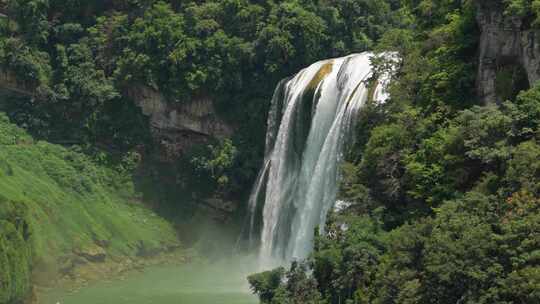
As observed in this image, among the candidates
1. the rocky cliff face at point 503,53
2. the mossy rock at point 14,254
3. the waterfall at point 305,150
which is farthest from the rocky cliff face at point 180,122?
the rocky cliff face at point 503,53

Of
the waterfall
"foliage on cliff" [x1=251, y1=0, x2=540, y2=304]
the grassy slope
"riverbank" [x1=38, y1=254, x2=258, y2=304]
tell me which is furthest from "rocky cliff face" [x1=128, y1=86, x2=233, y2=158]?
"foliage on cliff" [x1=251, y1=0, x2=540, y2=304]

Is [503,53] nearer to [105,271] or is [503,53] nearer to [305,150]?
[305,150]

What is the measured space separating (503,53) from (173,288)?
2018cm

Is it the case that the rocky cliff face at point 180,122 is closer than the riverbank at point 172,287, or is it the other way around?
the riverbank at point 172,287

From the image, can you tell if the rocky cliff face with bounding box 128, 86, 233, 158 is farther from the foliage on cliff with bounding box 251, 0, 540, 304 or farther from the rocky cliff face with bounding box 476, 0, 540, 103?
the rocky cliff face with bounding box 476, 0, 540, 103

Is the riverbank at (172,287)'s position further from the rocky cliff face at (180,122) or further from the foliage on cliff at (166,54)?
the rocky cliff face at (180,122)

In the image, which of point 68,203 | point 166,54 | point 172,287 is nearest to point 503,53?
point 172,287

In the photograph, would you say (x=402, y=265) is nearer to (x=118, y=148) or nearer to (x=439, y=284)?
(x=439, y=284)

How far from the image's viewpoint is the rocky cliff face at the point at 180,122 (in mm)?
60438

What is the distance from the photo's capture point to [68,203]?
183 ft

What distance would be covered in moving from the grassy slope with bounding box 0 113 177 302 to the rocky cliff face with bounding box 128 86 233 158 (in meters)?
3.14

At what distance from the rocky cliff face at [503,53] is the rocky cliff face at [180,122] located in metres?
25.2

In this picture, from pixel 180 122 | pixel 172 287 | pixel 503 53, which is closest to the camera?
pixel 503 53

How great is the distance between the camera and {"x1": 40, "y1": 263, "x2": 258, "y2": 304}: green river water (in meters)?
46.8
